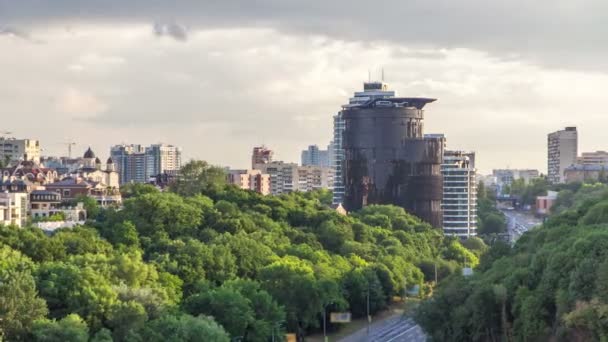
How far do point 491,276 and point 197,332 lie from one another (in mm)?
15953

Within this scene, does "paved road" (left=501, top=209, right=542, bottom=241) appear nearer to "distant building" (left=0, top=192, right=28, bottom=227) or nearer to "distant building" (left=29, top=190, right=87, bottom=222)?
"distant building" (left=29, top=190, right=87, bottom=222)

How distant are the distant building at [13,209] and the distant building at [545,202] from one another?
279ft

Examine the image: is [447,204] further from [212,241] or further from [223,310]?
[223,310]

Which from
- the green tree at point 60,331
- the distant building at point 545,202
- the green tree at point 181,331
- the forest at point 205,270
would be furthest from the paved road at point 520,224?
the green tree at point 60,331

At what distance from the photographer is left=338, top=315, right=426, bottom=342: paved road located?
241 ft

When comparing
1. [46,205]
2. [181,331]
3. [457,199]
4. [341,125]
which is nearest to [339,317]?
[181,331]

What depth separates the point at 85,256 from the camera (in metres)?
65.3

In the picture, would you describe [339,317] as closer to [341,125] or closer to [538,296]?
[538,296]

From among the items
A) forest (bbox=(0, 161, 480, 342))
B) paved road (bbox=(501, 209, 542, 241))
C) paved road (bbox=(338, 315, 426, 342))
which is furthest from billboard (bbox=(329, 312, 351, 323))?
paved road (bbox=(501, 209, 542, 241))

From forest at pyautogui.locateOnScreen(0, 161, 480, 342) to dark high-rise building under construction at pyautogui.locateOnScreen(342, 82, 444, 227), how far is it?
21.1 m

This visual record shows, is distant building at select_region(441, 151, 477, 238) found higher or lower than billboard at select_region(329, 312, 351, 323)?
higher

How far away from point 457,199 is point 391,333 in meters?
66.3

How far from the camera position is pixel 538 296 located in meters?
54.6

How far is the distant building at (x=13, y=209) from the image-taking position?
109m
